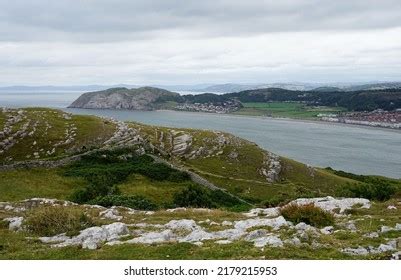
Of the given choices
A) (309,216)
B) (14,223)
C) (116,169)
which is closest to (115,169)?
(116,169)

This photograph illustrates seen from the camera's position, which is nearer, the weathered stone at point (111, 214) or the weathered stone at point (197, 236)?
the weathered stone at point (197, 236)

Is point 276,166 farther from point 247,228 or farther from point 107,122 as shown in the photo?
point 247,228

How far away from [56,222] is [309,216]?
12.5m

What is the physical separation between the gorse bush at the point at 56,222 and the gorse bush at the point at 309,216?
33.1 ft

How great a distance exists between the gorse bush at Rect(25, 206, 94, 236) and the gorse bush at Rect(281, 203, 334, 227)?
1010 centimetres

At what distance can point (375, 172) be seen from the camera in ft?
494

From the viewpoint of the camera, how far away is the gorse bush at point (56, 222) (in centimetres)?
2202

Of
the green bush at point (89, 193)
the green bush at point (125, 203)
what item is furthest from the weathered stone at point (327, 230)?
the green bush at point (89, 193)

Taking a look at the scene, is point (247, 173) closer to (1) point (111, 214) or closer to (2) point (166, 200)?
(2) point (166, 200)

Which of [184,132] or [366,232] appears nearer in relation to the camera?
[366,232]

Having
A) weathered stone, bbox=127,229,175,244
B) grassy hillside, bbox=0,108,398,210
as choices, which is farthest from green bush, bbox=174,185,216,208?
weathered stone, bbox=127,229,175,244

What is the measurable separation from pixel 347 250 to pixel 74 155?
204 ft

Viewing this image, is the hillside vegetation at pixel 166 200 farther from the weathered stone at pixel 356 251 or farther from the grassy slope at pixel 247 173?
the grassy slope at pixel 247 173

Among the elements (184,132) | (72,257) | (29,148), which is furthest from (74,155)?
(72,257)
